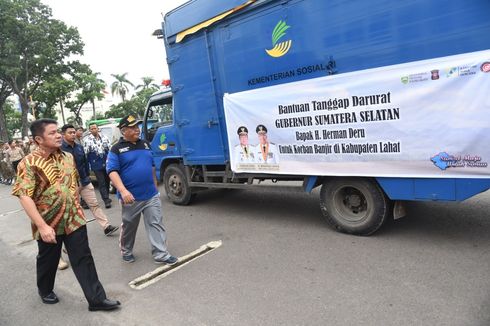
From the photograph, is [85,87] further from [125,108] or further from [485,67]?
[485,67]

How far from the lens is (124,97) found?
180ft

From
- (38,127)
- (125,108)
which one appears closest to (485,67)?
(38,127)

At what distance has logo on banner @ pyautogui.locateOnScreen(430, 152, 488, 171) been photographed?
10.8 feet

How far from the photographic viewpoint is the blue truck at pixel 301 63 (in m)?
3.39

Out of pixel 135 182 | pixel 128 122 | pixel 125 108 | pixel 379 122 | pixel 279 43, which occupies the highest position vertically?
pixel 125 108

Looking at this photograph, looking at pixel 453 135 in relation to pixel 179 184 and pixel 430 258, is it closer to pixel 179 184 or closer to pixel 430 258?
pixel 430 258

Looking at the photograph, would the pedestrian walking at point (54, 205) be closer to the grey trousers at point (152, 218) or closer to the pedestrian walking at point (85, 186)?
the grey trousers at point (152, 218)

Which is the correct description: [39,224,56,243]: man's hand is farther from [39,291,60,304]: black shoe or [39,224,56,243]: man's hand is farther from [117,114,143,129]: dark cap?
[117,114,143,129]: dark cap

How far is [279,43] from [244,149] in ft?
4.94

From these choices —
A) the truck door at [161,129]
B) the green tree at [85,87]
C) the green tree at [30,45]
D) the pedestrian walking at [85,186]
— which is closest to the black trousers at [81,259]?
the pedestrian walking at [85,186]

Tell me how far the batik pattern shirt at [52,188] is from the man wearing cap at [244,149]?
2422mm

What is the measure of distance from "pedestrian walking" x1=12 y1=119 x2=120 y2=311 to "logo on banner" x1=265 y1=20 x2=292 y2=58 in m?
2.68

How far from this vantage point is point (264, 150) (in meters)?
4.87

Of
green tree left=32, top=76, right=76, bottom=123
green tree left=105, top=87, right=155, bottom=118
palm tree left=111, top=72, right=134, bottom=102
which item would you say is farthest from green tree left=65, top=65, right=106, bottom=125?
palm tree left=111, top=72, right=134, bottom=102
